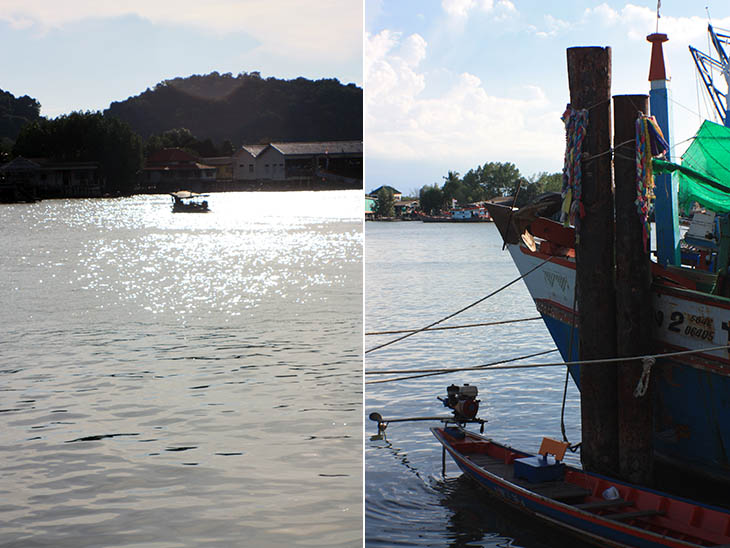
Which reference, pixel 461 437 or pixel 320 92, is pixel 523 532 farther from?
pixel 320 92

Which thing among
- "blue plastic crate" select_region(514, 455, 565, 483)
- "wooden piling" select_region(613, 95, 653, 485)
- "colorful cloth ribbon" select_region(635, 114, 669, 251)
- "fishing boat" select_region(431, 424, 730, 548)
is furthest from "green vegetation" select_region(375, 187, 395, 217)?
"colorful cloth ribbon" select_region(635, 114, 669, 251)

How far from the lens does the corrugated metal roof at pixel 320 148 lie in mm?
107188

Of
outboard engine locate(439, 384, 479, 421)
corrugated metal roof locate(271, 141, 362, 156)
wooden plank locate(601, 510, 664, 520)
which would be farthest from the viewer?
corrugated metal roof locate(271, 141, 362, 156)

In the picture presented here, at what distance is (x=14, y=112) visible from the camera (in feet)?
371

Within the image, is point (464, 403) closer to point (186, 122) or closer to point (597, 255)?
point (597, 255)

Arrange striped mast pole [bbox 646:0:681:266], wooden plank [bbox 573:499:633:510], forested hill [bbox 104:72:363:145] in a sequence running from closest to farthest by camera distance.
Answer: wooden plank [bbox 573:499:633:510], striped mast pole [bbox 646:0:681:266], forested hill [bbox 104:72:363:145]

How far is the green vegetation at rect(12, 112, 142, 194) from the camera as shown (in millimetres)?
101938

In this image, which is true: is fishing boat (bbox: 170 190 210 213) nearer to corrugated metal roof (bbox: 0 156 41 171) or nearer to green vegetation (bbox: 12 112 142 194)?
green vegetation (bbox: 12 112 142 194)

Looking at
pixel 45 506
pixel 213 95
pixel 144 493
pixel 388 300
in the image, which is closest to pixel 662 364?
pixel 144 493

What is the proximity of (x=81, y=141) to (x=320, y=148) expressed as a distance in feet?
90.2

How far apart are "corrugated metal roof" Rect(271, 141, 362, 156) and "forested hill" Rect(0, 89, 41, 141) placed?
101 feet

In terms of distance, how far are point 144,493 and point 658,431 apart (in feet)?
17.1

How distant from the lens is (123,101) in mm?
124250

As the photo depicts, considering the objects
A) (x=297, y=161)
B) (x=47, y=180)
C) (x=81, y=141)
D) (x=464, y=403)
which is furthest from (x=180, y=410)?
(x=47, y=180)
